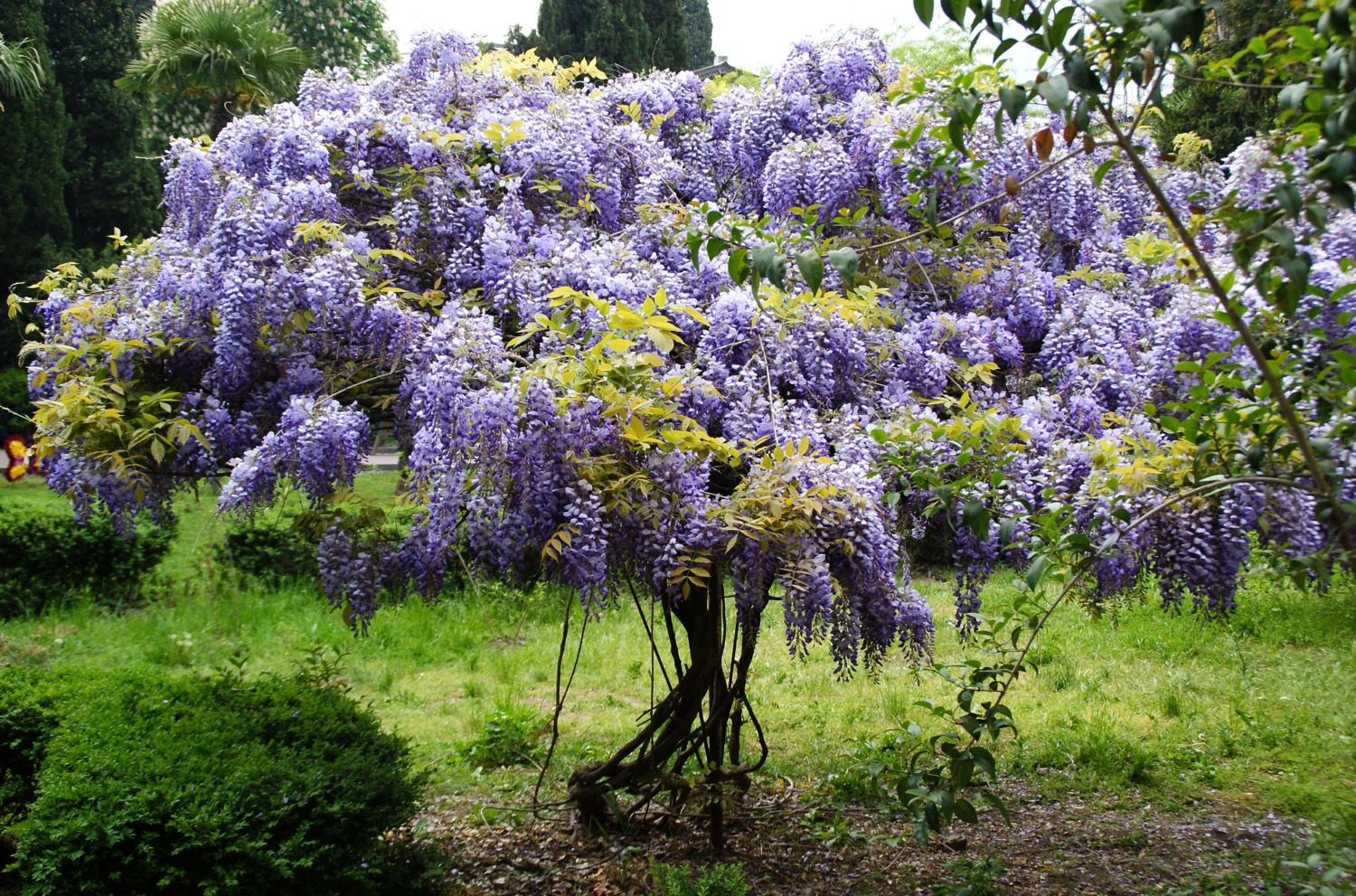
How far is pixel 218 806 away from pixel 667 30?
20.1m

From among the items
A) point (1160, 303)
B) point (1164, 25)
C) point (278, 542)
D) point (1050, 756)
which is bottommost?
point (1050, 756)

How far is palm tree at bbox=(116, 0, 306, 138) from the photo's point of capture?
41.3ft

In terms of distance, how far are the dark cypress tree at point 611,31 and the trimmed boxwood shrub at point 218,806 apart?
18.2m

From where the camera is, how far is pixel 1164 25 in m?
1.74

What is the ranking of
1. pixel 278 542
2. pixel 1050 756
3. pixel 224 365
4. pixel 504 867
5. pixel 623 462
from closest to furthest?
1. pixel 623 462
2. pixel 224 365
3. pixel 504 867
4. pixel 1050 756
5. pixel 278 542

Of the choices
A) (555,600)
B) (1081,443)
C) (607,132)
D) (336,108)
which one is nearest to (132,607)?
(555,600)

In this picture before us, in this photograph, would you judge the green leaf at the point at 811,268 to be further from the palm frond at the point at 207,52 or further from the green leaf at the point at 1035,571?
the palm frond at the point at 207,52

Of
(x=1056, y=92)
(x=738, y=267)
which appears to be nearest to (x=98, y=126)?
(x=738, y=267)

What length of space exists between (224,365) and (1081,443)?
336 cm

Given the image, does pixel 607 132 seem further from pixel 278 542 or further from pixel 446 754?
pixel 278 542

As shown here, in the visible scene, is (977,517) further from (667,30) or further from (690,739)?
(667,30)

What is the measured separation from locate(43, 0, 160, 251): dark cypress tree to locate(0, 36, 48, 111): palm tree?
170 centimetres

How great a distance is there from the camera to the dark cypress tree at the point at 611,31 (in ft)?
66.2

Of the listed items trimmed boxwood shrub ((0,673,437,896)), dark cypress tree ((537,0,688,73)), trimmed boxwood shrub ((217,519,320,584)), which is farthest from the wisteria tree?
dark cypress tree ((537,0,688,73))
